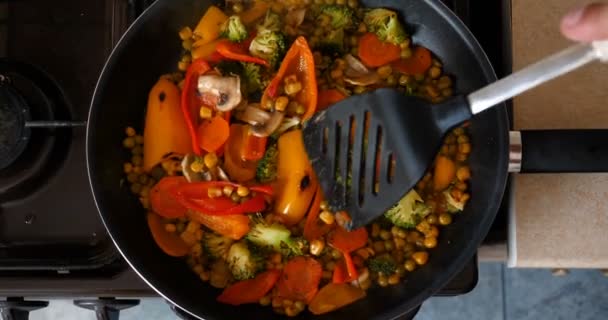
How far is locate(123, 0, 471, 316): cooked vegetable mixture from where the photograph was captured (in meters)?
1.17

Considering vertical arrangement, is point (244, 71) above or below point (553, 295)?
above

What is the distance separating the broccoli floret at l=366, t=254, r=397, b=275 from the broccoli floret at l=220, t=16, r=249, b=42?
1.63ft

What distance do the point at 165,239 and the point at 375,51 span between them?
0.56 meters

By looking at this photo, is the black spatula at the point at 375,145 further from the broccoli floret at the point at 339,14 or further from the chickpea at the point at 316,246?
the broccoli floret at the point at 339,14

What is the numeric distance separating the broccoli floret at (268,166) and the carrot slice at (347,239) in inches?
6.4

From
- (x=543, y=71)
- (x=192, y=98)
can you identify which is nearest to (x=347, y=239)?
(x=192, y=98)

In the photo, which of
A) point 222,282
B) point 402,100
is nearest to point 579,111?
point 402,100

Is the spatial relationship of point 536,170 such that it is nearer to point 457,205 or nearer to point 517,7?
point 457,205

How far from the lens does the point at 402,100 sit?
0.98m

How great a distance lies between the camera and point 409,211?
1.17 metres

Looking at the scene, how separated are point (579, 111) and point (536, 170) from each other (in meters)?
0.23

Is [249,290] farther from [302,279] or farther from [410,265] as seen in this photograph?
[410,265]

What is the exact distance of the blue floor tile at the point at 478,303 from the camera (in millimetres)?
1715

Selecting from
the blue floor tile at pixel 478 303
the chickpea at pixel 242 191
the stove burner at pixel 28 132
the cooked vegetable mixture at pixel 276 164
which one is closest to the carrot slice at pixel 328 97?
the cooked vegetable mixture at pixel 276 164
